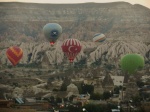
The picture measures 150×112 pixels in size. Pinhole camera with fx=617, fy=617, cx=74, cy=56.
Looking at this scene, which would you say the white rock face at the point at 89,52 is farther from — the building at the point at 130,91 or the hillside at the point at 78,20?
the building at the point at 130,91

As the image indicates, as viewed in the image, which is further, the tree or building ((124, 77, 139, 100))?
the tree

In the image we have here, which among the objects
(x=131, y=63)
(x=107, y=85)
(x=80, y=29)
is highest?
(x=80, y=29)

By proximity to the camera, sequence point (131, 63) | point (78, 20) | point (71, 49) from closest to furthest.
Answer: point (131, 63) < point (71, 49) < point (78, 20)

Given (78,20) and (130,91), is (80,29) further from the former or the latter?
(130,91)

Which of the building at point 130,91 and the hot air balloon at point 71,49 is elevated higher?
the hot air balloon at point 71,49

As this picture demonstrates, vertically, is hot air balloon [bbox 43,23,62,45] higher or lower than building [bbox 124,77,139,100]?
higher

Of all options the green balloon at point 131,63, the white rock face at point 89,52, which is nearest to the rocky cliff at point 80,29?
the white rock face at point 89,52

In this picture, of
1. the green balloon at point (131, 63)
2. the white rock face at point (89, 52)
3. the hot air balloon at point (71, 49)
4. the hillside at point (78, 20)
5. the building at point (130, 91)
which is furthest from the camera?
the hillside at point (78, 20)

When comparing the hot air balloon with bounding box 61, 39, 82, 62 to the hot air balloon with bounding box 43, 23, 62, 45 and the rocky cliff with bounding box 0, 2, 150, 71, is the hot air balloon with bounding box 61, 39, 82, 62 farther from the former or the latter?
the rocky cliff with bounding box 0, 2, 150, 71

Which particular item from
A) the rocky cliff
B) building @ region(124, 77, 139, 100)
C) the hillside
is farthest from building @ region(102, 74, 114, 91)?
the hillside

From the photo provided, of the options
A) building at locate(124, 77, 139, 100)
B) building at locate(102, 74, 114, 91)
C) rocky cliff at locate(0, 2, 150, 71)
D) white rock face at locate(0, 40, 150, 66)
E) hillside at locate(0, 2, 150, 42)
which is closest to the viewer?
building at locate(124, 77, 139, 100)

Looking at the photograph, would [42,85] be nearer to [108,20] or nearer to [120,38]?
[120,38]

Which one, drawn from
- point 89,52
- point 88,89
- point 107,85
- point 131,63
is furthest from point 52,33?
point 89,52
